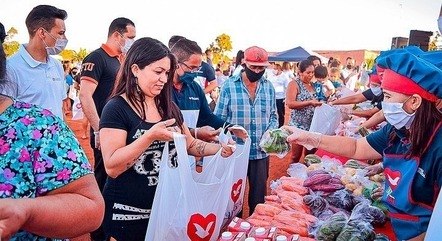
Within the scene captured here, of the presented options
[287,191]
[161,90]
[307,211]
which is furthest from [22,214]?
[287,191]

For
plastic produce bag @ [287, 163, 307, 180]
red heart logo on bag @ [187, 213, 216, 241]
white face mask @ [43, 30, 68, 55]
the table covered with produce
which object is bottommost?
plastic produce bag @ [287, 163, 307, 180]

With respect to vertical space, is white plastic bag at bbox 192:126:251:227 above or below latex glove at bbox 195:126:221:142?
below

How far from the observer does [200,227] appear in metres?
2.21

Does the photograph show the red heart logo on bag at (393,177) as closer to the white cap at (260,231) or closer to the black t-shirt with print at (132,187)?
the white cap at (260,231)

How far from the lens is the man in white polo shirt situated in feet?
10.8

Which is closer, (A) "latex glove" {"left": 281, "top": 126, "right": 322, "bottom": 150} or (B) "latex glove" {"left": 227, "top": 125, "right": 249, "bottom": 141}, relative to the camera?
(A) "latex glove" {"left": 281, "top": 126, "right": 322, "bottom": 150}

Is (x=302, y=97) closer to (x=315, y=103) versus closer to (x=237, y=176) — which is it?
(x=315, y=103)

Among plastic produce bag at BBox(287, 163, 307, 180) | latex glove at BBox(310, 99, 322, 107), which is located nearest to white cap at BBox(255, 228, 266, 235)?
plastic produce bag at BBox(287, 163, 307, 180)

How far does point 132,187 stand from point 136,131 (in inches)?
11.4

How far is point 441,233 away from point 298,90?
14.7 feet

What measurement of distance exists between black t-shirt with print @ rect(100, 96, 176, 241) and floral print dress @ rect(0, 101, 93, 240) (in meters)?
0.95

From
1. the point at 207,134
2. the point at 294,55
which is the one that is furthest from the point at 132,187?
the point at 294,55

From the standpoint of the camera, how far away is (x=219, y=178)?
2564 millimetres

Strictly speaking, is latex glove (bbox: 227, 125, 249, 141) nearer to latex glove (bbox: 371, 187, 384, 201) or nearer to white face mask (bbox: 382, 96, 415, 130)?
latex glove (bbox: 371, 187, 384, 201)
